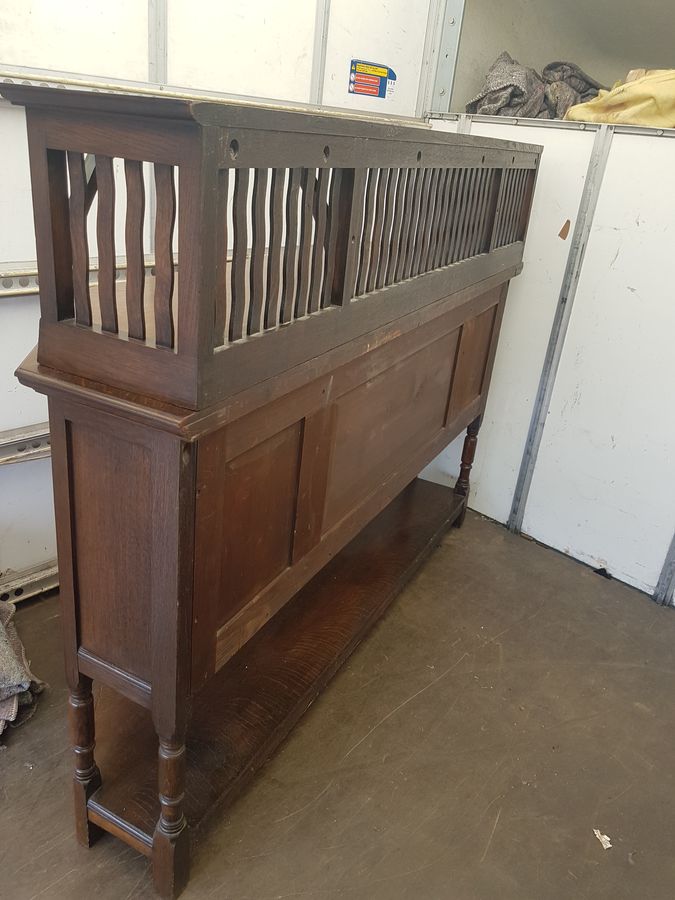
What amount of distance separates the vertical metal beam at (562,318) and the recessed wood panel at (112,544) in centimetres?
202

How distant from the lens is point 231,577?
1371 millimetres

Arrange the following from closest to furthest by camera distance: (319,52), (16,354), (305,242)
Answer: (305,242) → (16,354) → (319,52)

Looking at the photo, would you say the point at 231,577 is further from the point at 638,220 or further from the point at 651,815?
the point at 638,220

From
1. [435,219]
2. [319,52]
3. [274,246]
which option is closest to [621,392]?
[435,219]

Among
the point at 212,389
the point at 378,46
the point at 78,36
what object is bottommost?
the point at 212,389

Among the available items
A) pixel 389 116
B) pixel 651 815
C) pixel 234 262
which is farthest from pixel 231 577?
pixel 389 116

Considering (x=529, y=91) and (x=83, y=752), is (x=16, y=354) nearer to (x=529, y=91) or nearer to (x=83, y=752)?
(x=83, y=752)

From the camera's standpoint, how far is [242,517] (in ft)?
4.41

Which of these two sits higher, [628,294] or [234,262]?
[234,262]

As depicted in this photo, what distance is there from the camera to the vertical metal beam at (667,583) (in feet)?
8.71

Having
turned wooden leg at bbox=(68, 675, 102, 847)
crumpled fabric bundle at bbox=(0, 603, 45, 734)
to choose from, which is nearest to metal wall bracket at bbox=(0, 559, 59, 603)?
crumpled fabric bundle at bbox=(0, 603, 45, 734)

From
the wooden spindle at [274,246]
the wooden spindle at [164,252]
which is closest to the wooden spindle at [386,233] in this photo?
the wooden spindle at [274,246]

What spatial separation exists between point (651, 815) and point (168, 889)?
A: 121cm

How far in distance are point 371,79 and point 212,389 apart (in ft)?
6.70
